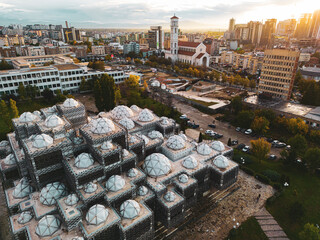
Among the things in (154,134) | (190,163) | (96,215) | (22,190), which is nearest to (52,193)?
(22,190)

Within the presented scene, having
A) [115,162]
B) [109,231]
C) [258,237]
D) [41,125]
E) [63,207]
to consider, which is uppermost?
[41,125]

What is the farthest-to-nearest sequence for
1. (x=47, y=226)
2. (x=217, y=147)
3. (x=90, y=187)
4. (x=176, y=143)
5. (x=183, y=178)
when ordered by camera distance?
(x=217, y=147) → (x=176, y=143) → (x=183, y=178) → (x=90, y=187) → (x=47, y=226)

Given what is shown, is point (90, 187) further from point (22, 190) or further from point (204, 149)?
point (204, 149)

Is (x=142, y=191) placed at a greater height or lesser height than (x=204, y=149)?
lesser

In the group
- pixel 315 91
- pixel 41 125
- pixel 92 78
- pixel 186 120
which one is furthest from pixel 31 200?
pixel 315 91

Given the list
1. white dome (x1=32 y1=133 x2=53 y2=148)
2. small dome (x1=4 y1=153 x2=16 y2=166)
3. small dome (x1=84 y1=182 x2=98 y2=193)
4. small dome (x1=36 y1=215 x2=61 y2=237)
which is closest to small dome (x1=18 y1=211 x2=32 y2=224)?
small dome (x1=36 y1=215 x2=61 y2=237)

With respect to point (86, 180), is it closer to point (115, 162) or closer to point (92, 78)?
point (115, 162)
